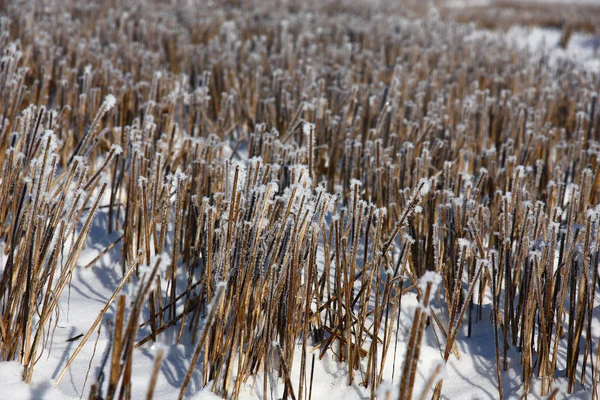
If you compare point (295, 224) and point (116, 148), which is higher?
point (116, 148)

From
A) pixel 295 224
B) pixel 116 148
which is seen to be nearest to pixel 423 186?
pixel 295 224

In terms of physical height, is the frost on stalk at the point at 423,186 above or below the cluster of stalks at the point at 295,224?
above

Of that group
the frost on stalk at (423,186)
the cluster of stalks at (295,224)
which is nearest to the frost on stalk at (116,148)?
the cluster of stalks at (295,224)

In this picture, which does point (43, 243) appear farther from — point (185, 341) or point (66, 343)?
point (185, 341)

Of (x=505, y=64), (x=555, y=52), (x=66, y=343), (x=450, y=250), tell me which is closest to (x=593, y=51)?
(x=555, y=52)

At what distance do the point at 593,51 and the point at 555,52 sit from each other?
469 mm

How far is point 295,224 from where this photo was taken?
1.32m

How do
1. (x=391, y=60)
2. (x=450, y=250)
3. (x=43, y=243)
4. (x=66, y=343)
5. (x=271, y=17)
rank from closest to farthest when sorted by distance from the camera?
(x=43, y=243)
(x=66, y=343)
(x=450, y=250)
(x=391, y=60)
(x=271, y=17)

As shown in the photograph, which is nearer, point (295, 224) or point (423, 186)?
point (295, 224)

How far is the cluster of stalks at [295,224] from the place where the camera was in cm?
137

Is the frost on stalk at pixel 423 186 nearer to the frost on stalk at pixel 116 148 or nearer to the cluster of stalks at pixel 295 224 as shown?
the cluster of stalks at pixel 295 224

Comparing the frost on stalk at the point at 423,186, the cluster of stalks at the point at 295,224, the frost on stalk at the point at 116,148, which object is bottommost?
the cluster of stalks at the point at 295,224

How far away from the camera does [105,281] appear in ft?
6.01

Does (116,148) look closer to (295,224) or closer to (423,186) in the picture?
(295,224)
